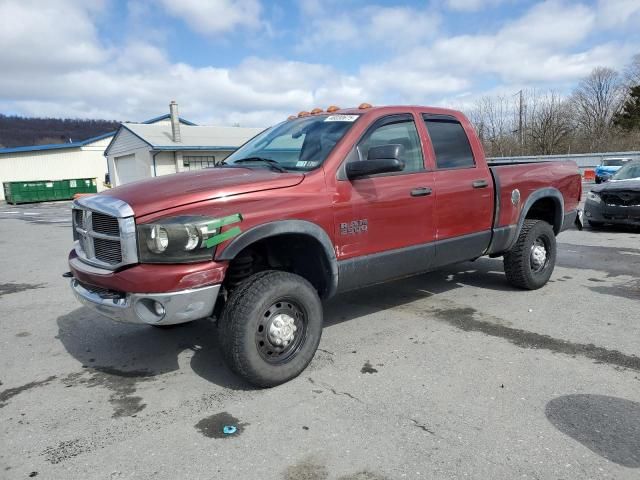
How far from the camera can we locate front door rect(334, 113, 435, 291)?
3.90 m

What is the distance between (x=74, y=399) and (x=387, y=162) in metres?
2.78

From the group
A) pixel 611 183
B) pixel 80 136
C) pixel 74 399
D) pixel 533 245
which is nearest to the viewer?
pixel 74 399

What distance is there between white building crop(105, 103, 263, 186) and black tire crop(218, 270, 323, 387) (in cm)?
2824

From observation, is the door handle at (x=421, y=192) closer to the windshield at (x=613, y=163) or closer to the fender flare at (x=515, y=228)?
the fender flare at (x=515, y=228)

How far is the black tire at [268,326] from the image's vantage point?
3326 millimetres

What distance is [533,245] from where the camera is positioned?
5703 millimetres

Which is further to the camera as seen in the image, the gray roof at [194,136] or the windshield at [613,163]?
the gray roof at [194,136]

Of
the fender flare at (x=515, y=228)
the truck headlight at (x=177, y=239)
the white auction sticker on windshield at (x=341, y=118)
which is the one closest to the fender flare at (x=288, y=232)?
the truck headlight at (x=177, y=239)

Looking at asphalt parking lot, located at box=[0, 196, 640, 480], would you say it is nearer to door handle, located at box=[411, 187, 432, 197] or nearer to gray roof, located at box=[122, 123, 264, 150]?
door handle, located at box=[411, 187, 432, 197]

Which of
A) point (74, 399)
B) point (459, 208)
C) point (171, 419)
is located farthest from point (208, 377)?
point (459, 208)

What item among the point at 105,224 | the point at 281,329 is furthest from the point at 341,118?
the point at 105,224

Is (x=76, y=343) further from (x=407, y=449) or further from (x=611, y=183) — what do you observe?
(x=611, y=183)

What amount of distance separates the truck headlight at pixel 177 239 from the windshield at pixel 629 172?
34.5ft

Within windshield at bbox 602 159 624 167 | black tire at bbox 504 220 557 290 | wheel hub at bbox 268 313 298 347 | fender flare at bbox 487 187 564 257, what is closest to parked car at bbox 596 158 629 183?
windshield at bbox 602 159 624 167
